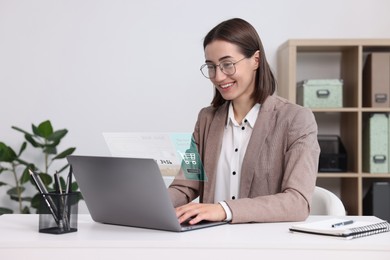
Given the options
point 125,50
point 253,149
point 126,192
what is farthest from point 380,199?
point 126,192

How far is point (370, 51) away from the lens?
175 inches

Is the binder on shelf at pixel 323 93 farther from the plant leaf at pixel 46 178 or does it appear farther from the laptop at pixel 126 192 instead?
the laptop at pixel 126 192

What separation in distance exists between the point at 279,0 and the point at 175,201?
2475 mm

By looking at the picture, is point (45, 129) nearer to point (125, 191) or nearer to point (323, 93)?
point (323, 93)

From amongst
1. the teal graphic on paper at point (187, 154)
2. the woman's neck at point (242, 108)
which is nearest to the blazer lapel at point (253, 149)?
the woman's neck at point (242, 108)

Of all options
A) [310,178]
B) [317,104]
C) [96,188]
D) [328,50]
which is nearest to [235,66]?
[310,178]

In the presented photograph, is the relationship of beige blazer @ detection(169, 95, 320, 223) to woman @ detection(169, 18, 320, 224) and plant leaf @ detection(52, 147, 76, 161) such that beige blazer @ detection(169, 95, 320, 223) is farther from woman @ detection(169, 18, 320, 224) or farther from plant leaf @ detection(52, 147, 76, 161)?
plant leaf @ detection(52, 147, 76, 161)

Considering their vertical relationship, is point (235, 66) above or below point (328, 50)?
below

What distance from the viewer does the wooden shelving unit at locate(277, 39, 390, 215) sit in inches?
163

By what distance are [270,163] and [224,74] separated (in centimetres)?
34

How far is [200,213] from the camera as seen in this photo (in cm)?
182

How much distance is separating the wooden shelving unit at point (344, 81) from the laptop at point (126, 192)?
2.48 meters

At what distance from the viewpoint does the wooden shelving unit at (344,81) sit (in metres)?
4.15

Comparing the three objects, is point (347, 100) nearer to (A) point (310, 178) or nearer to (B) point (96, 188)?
(A) point (310, 178)
